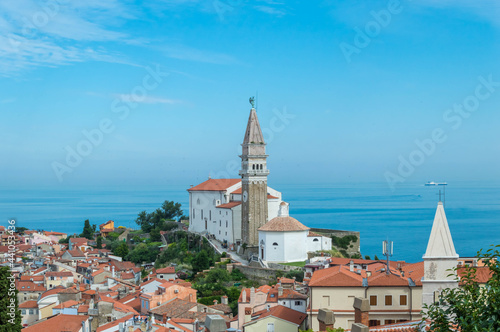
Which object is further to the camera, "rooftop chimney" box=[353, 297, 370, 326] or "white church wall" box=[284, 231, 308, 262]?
"white church wall" box=[284, 231, 308, 262]

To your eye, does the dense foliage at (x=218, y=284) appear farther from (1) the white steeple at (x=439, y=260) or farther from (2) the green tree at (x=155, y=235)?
(1) the white steeple at (x=439, y=260)

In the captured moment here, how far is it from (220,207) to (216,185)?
10.6ft

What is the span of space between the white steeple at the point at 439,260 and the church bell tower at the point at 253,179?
27.8 metres

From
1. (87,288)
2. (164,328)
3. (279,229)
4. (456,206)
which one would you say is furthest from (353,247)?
(456,206)

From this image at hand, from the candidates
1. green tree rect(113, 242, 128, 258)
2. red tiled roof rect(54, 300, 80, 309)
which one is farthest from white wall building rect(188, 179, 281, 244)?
red tiled roof rect(54, 300, 80, 309)

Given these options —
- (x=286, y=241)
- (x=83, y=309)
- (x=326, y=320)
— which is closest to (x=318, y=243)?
(x=286, y=241)

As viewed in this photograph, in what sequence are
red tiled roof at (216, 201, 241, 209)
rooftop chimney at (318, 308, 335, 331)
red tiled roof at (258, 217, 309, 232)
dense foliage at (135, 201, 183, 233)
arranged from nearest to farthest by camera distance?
rooftop chimney at (318, 308, 335, 331) < red tiled roof at (258, 217, 309, 232) < red tiled roof at (216, 201, 241, 209) < dense foliage at (135, 201, 183, 233)

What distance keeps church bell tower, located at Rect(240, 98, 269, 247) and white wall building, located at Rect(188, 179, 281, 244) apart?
65.5 inches

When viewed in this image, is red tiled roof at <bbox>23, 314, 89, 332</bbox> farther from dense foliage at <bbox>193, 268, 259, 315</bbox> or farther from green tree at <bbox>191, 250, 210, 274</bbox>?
green tree at <bbox>191, 250, 210, 274</bbox>

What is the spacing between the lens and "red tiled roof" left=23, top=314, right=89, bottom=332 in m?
21.9

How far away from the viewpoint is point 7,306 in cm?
1582

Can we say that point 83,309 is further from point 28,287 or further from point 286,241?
point 286,241

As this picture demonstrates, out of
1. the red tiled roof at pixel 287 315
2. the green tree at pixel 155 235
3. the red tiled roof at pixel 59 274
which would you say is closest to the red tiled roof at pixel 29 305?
the red tiled roof at pixel 59 274

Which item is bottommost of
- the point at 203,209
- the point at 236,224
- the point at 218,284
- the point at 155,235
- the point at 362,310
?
the point at 218,284
